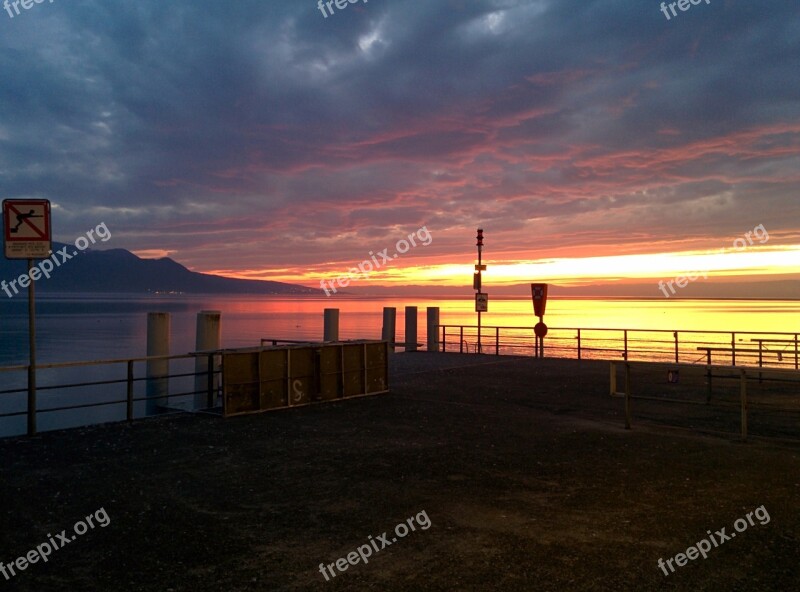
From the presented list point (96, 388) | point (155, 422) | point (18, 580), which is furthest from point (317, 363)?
point (96, 388)

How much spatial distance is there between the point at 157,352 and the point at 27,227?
7157 millimetres

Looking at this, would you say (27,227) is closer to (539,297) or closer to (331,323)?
(331,323)

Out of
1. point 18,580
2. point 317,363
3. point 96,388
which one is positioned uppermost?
point 317,363

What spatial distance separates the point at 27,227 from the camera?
9.98 meters

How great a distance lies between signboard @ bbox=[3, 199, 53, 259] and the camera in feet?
32.4

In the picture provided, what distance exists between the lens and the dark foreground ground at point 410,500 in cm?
508

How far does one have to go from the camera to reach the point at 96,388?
39781 mm

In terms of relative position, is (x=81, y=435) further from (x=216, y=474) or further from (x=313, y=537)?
(x=313, y=537)

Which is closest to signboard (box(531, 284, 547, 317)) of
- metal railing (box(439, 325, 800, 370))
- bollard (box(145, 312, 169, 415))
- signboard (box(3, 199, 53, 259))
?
metal railing (box(439, 325, 800, 370))

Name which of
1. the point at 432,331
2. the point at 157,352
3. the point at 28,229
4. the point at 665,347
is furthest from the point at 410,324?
the point at 665,347

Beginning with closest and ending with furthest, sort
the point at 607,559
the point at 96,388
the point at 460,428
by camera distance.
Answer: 1. the point at 607,559
2. the point at 460,428
3. the point at 96,388

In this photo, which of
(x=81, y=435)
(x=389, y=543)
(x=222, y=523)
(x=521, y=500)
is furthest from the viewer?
(x=81, y=435)

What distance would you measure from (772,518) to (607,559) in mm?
2312

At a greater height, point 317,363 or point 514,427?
point 317,363
